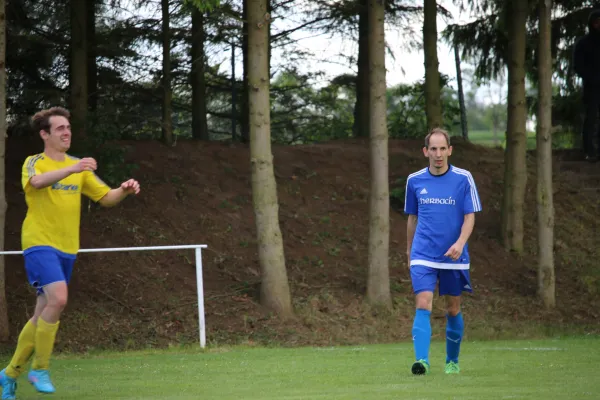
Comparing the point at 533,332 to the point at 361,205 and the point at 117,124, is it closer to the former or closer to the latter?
the point at 361,205

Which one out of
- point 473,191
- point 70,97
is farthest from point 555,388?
point 70,97

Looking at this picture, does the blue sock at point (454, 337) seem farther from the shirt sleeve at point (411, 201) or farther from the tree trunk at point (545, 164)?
the tree trunk at point (545, 164)

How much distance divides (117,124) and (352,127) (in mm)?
9552

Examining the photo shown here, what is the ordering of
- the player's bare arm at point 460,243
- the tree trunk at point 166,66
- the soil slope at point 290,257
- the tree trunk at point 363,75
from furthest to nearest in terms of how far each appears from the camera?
the tree trunk at point 363,75
the tree trunk at point 166,66
the soil slope at point 290,257
the player's bare arm at point 460,243

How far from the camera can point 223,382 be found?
9133 mm

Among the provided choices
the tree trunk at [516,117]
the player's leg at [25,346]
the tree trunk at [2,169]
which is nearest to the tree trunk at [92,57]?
the tree trunk at [2,169]

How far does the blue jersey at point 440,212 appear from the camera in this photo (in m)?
8.73

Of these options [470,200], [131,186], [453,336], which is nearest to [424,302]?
[453,336]

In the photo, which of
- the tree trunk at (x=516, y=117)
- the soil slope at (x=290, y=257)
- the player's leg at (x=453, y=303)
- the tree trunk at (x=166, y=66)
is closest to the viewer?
the player's leg at (x=453, y=303)

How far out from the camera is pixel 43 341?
7.89m

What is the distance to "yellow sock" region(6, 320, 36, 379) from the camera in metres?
7.99

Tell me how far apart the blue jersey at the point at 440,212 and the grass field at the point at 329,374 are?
1036 mm

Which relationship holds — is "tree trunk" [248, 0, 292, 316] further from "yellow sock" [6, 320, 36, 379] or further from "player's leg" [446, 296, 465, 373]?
"yellow sock" [6, 320, 36, 379]

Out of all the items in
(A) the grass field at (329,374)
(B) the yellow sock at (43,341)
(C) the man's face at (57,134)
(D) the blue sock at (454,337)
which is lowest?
(A) the grass field at (329,374)
